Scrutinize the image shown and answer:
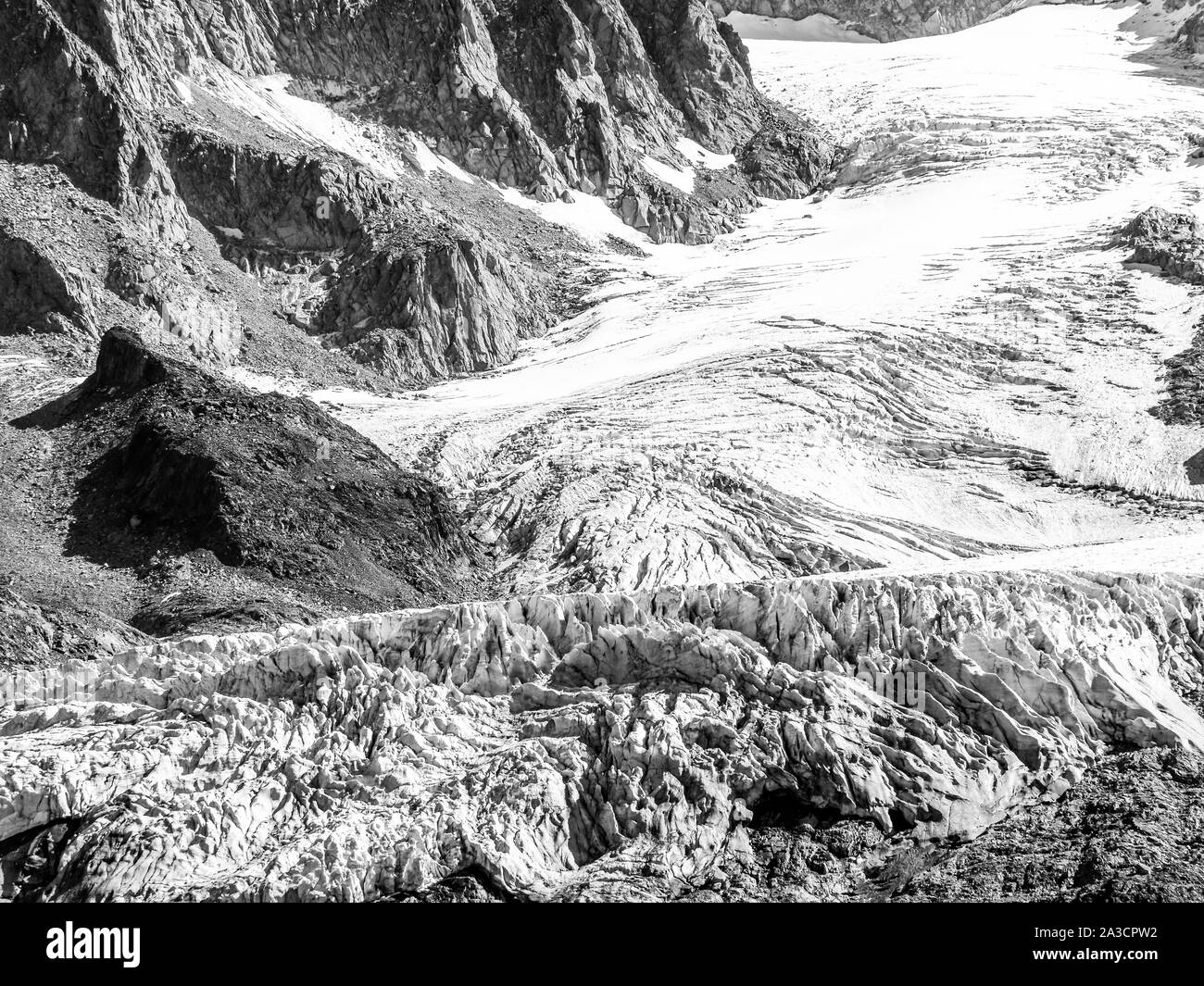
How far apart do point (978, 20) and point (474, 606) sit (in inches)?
6665

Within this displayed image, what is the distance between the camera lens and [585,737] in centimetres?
2955

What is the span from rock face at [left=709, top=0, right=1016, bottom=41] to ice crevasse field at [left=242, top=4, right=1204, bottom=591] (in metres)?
66.8

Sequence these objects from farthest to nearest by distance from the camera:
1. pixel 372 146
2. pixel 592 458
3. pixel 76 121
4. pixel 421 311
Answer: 1. pixel 372 146
2. pixel 421 311
3. pixel 76 121
4. pixel 592 458

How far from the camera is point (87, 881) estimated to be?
26078mm

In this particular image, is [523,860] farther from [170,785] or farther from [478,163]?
[478,163]

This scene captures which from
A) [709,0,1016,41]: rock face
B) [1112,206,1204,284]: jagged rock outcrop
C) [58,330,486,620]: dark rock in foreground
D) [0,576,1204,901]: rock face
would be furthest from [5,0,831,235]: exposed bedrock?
[0,576,1204,901]: rock face

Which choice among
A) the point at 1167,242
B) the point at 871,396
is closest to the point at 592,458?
the point at 871,396

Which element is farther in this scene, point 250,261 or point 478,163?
point 478,163

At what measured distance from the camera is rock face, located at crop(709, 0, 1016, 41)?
7067 inches

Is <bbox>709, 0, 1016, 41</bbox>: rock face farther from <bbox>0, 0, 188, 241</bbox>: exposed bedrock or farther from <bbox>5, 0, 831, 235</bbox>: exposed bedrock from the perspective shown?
<bbox>0, 0, 188, 241</bbox>: exposed bedrock

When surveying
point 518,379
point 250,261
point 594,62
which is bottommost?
point 518,379

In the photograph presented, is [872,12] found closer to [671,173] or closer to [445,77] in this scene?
[671,173]

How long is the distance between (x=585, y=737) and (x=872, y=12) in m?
165
